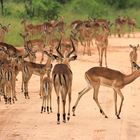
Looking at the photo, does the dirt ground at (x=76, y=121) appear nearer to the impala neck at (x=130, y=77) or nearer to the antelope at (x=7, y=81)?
the antelope at (x=7, y=81)

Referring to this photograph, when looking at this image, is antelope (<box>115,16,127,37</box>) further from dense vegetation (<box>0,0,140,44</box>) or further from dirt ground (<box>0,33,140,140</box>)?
dirt ground (<box>0,33,140,140</box>)

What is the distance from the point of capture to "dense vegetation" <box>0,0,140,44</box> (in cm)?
3556

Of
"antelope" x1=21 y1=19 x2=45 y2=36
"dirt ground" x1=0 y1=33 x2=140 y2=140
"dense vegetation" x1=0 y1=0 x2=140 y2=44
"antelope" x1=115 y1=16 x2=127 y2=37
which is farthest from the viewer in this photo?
"dense vegetation" x1=0 y1=0 x2=140 y2=44

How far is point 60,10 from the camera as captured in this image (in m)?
39.3

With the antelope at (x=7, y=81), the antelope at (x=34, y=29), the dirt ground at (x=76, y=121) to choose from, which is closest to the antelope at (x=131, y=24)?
the antelope at (x=34, y=29)

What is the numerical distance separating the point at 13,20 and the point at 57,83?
898 inches

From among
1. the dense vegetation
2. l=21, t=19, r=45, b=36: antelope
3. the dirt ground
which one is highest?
the dense vegetation

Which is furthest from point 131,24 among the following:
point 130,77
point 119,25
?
point 130,77

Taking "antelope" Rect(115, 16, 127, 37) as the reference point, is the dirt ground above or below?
below

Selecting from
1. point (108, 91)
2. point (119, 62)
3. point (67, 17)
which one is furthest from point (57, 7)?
point (108, 91)

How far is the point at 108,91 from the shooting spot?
52.6ft

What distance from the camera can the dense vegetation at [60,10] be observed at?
35562 millimetres

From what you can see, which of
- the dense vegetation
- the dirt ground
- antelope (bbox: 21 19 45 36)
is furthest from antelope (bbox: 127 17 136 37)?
the dirt ground

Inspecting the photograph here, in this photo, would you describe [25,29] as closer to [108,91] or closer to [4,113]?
[108,91]
